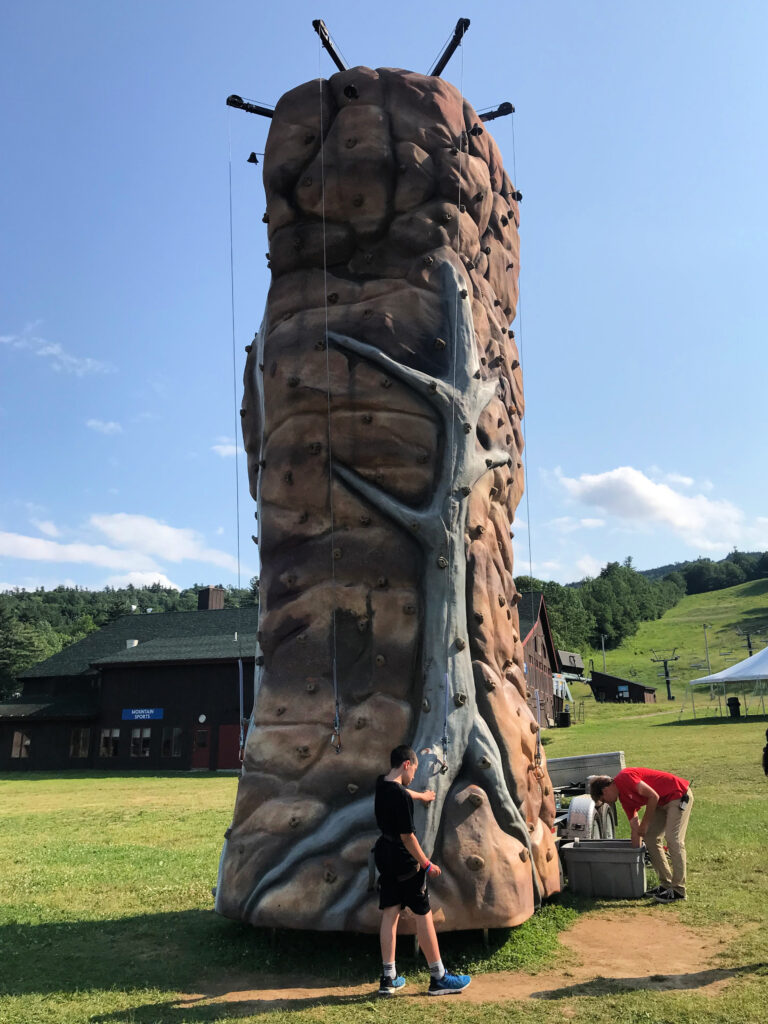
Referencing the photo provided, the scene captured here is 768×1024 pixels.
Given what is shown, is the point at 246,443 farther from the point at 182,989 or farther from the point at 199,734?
the point at 199,734

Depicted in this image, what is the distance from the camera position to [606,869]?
29.5 feet

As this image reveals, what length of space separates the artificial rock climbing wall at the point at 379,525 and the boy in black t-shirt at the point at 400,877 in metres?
0.74

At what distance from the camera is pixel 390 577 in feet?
25.9

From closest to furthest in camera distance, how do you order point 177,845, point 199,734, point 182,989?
1. point 182,989
2. point 177,845
3. point 199,734

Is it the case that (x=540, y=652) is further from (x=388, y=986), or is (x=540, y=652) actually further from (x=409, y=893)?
(x=409, y=893)

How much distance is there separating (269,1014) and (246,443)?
5682 mm

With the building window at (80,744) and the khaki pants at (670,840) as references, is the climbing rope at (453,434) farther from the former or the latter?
the building window at (80,744)

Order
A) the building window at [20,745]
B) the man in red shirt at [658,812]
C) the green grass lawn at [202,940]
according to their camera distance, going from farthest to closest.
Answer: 1. the building window at [20,745]
2. the man in red shirt at [658,812]
3. the green grass lawn at [202,940]

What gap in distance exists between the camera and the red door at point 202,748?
3362 cm

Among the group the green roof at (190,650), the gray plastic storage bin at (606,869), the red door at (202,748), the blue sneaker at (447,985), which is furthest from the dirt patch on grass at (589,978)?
the red door at (202,748)

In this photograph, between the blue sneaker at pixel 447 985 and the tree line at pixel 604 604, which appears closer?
the blue sneaker at pixel 447 985

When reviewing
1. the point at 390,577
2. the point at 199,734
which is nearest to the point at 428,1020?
the point at 390,577

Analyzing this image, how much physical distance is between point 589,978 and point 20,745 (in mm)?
37636

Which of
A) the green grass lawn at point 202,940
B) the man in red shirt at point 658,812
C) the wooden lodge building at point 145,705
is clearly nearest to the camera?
the green grass lawn at point 202,940
